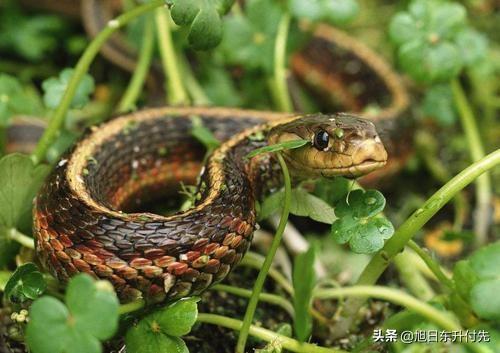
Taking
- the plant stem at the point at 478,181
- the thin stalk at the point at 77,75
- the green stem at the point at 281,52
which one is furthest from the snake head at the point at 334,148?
the plant stem at the point at 478,181

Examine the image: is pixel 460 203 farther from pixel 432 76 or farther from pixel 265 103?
pixel 265 103

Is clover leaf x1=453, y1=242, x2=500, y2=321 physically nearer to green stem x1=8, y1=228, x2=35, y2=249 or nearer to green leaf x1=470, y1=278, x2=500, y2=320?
green leaf x1=470, y1=278, x2=500, y2=320

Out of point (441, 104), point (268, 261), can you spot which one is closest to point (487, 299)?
point (268, 261)

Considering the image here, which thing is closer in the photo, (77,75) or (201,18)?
(201,18)

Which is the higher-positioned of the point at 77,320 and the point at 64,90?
the point at 64,90

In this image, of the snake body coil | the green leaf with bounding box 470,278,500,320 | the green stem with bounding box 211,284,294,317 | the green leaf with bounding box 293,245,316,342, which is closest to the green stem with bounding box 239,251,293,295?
the green stem with bounding box 211,284,294,317

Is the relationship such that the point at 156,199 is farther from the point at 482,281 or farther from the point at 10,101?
the point at 482,281
